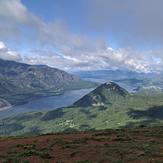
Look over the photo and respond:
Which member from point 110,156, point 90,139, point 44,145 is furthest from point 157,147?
point 44,145

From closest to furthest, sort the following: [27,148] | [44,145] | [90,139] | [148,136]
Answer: [27,148], [44,145], [90,139], [148,136]

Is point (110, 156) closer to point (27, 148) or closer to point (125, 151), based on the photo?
point (125, 151)

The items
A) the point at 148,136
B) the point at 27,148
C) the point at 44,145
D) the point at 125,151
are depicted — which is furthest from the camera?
the point at 148,136

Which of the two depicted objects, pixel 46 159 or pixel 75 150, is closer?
pixel 46 159

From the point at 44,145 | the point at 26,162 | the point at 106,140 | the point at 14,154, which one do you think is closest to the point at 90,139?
the point at 106,140

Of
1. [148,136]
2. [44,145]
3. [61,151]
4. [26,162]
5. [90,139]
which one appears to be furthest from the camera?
[148,136]

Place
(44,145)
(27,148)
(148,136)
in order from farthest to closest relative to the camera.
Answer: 1. (148,136)
2. (44,145)
3. (27,148)

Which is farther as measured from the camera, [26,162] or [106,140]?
[106,140]

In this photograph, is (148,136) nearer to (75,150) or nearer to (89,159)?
(75,150)
